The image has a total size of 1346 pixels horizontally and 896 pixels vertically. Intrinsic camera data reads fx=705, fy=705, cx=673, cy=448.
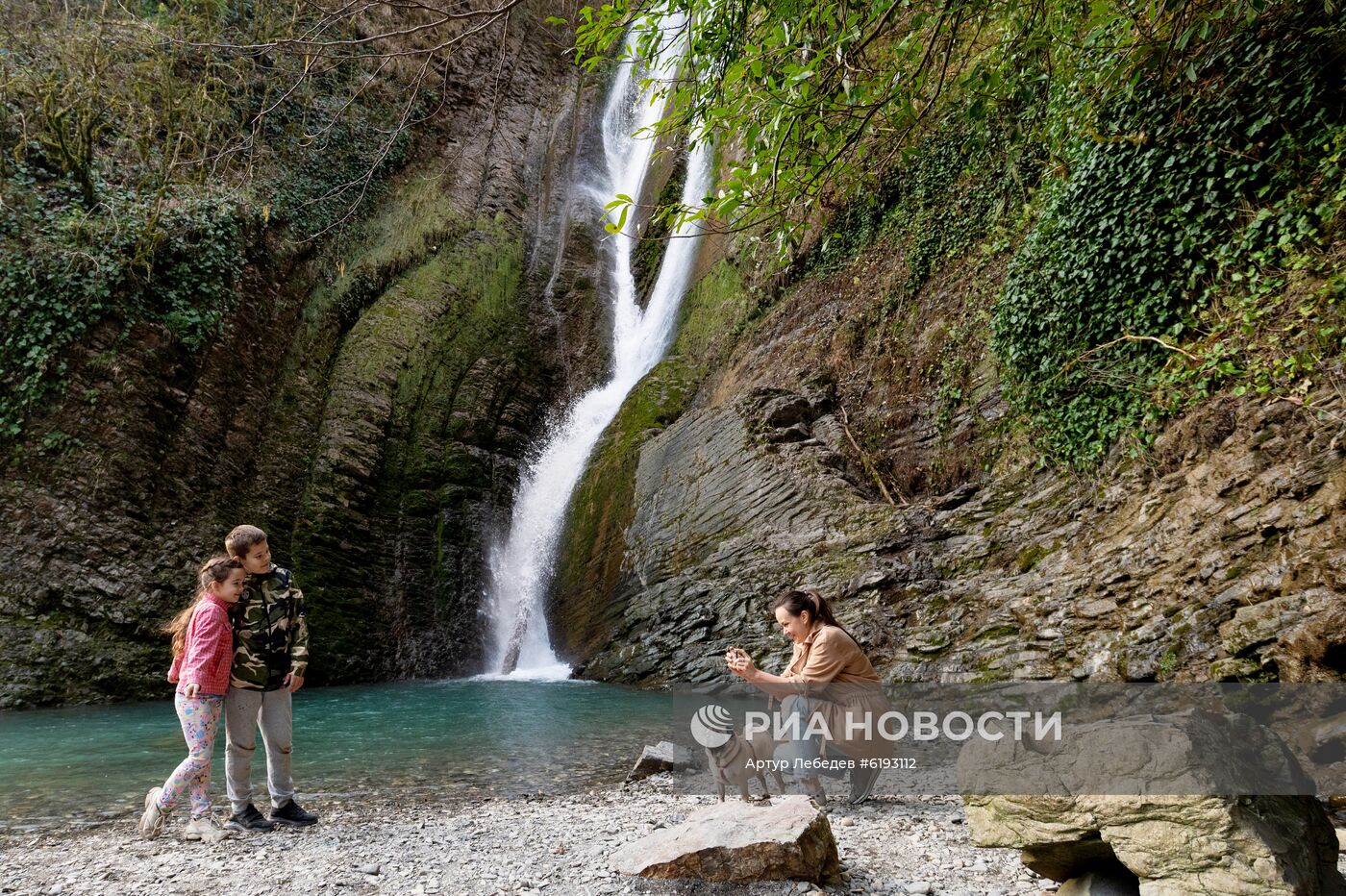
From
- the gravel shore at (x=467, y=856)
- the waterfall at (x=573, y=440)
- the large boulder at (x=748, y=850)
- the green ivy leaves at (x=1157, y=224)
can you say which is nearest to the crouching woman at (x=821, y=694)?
the gravel shore at (x=467, y=856)

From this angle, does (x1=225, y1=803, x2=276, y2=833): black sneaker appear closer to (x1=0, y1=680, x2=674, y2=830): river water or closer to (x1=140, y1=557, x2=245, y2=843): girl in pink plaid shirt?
(x1=140, y1=557, x2=245, y2=843): girl in pink plaid shirt

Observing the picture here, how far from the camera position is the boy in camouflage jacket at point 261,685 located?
3.65 metres

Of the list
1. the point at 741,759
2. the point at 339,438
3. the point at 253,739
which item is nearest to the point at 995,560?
the point at 741,759

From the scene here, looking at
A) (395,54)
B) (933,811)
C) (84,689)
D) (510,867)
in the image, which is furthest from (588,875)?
(84,689)

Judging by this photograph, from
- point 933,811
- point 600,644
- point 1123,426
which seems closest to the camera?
point 933,811

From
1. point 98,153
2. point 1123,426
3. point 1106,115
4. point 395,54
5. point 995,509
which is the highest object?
point 98,153

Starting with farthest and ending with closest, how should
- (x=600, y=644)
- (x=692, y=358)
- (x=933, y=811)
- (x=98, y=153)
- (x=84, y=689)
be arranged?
(x=692, y=358)
(x=98, y=153)
(x=600, y=644)
(x=84, y=689)
(x=933, y=811)

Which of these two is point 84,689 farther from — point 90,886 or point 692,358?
point 692,358

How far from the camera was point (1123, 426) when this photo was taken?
6.11 metres

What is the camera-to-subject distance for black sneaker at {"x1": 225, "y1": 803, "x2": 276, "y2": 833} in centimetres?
359

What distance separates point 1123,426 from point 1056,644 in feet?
6.60

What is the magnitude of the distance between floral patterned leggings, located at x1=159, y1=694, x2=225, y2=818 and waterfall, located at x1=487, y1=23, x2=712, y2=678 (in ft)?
25.4

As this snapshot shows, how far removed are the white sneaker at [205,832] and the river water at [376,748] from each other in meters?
0.56

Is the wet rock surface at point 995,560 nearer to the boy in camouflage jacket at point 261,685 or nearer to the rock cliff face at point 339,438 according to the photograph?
the rock cliff face at point 339,438
